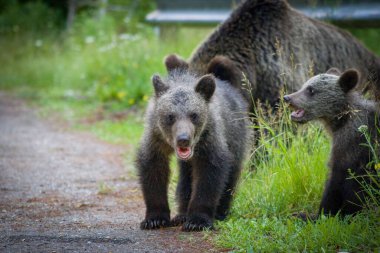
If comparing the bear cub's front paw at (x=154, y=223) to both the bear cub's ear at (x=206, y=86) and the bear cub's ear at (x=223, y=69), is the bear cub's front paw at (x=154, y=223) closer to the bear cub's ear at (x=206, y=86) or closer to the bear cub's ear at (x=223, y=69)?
the bear cub's ear at (x=206, y=86)

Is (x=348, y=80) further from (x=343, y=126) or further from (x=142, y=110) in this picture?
(x=142, y=110)

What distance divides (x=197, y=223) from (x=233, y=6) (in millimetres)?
4893

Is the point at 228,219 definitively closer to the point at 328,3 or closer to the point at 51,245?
the point at 51,245

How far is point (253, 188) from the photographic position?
20.3ft

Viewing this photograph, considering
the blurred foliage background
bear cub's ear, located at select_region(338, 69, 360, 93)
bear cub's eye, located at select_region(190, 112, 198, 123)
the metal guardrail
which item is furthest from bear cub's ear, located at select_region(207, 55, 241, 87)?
the blurred foliage background

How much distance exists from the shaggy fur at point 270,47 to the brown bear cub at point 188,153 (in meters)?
1.54

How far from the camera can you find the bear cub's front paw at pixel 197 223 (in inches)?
209

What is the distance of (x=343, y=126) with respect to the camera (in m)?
5.39

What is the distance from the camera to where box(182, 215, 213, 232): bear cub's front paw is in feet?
17.4

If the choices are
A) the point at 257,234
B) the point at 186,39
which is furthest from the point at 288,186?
the point at 186,39

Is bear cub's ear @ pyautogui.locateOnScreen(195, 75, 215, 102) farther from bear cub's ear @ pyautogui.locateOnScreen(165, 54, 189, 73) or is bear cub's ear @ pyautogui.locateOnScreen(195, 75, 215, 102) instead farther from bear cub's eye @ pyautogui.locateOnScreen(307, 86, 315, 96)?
bear cub's ear @ pyautogui.locateOnScreen(165, 54, 189, 73)

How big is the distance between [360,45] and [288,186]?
11.8 ft

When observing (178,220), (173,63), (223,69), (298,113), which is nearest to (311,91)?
(298,113)

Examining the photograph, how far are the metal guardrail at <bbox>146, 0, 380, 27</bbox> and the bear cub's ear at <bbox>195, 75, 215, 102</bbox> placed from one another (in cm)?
393
